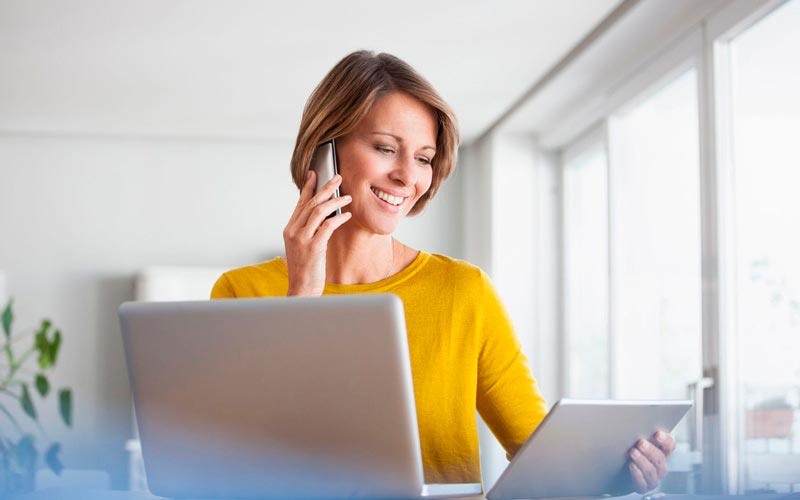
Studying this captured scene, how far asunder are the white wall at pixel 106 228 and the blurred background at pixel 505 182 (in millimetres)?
13

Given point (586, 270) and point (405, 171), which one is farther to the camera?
point (586, 270)

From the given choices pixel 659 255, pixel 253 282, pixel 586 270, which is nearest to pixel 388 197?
pixel 253 282

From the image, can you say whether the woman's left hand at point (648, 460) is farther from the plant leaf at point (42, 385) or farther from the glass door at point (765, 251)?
the plant leaf at point (42, 385)

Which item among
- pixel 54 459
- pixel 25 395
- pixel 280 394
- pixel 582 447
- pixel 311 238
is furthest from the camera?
pixel 25 395

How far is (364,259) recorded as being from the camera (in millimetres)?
1775

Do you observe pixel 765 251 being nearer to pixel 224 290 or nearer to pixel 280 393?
pixel 224 290

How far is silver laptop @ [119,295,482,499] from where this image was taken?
3.33 ft

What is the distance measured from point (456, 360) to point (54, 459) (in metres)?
3.90

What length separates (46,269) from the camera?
583 centimetres

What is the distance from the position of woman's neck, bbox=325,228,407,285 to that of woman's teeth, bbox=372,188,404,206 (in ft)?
0.26

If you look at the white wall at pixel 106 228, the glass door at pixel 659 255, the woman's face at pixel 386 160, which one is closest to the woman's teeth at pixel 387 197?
the woman's face at pixel 386 160

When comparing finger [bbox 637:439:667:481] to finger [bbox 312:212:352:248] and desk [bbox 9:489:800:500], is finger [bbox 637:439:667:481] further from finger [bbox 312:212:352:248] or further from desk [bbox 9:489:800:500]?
finger [bbox 312:212:352:248]

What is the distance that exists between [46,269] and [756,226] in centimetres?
421

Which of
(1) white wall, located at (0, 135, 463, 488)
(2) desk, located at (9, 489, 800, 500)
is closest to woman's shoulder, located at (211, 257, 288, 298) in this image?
(2) desk, located at (9, 489, 800, 500)
